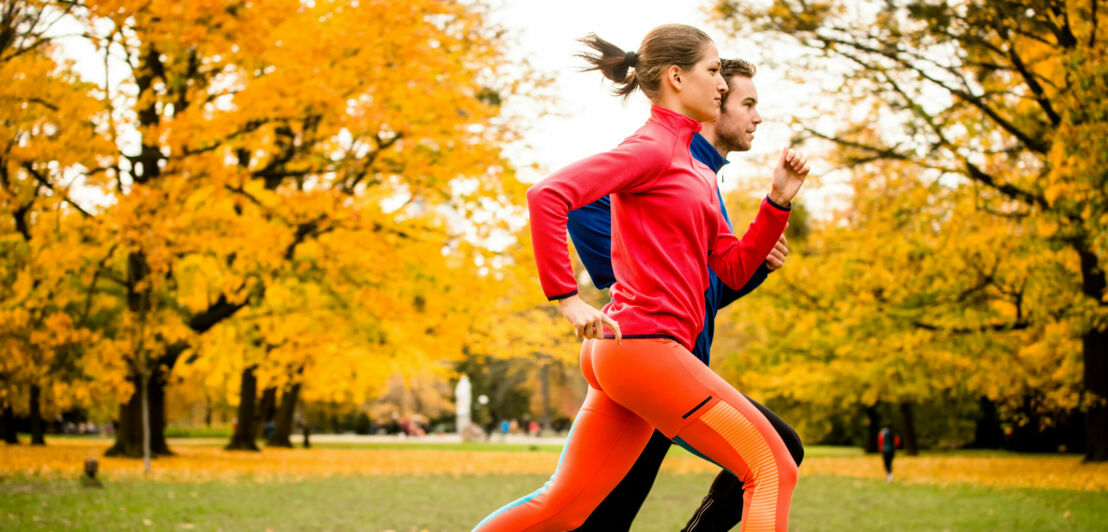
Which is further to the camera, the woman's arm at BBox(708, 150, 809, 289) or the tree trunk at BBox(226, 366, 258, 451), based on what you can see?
the tree trunk at BBox(226, 366, 258, 451)

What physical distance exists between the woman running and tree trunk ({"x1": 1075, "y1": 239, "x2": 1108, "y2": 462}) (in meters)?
13.9

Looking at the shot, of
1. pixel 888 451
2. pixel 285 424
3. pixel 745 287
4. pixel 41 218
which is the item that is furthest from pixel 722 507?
pixel 285 424

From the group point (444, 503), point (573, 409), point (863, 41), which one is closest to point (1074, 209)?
point (863, 41)

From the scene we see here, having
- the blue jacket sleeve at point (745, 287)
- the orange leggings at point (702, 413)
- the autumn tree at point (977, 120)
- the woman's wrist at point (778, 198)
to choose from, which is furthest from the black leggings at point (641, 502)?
the autumn tree at point (977, 120)

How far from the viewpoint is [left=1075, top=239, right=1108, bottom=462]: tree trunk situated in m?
15.5

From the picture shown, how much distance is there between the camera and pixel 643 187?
275cm

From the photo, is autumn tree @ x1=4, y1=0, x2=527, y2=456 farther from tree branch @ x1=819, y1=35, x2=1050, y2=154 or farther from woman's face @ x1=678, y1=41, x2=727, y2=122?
woman's face @ x1=678, y1=41, x2=727, y2=122

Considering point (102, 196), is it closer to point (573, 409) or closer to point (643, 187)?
point (643, 187)

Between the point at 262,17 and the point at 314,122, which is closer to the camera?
the point at 262,17

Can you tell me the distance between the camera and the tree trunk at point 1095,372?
15.5 meters

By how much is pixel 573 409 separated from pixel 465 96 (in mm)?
55337

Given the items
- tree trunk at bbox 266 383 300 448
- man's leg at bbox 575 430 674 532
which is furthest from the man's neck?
tree trunk at bbox 266 383 300 448

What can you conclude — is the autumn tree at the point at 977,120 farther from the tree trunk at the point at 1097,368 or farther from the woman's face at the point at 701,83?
the woman's face at the point at 701,83

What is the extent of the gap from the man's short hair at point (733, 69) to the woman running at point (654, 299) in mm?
294
